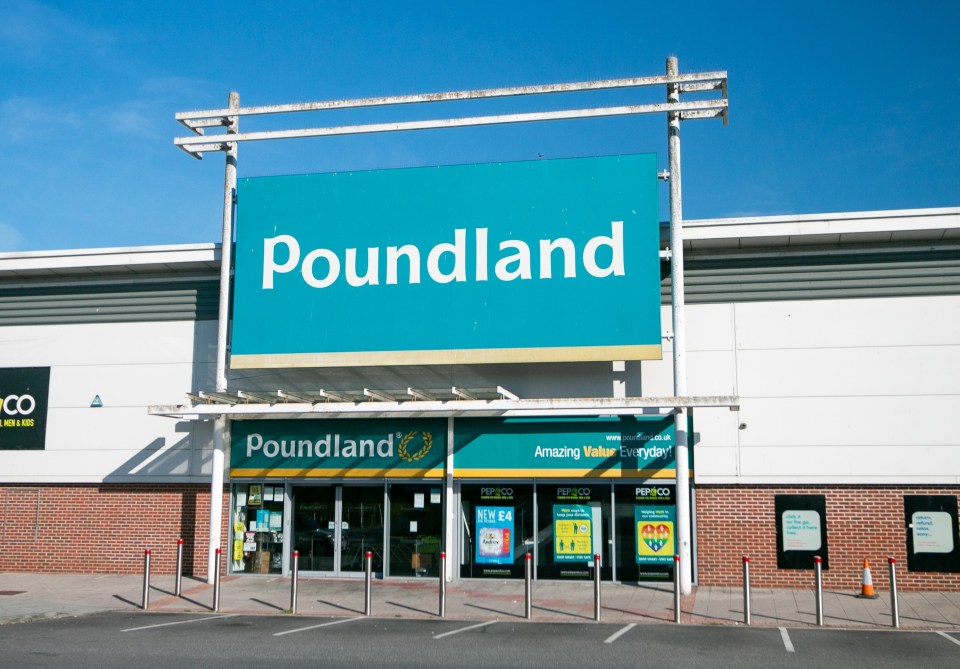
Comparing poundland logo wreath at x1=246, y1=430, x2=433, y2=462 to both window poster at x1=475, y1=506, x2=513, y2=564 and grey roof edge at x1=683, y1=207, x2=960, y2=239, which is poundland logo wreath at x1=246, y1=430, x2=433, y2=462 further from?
grey roof edge at x1=683, y1=207, x2=960, y2=239

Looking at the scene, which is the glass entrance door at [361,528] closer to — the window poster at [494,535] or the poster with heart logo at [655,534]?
the window poster at [494,535]

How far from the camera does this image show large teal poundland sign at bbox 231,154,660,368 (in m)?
19.8

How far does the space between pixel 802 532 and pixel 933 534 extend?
243 centimetres

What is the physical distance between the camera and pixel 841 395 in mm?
19594

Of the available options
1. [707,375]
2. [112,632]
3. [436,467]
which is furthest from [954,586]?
[112,632]

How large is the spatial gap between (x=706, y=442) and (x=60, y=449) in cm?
1431

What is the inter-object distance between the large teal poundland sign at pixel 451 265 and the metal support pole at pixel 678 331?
1.32ft

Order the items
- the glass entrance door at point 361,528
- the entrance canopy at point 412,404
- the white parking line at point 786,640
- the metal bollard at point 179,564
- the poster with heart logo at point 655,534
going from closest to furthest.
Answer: the white parking line at point 786,640 < the metal bollard at point 179,564 < the entrance canopy at point 412,404 < the poster with heart logo at point 655,534 < the glass entrance door at point 361,528

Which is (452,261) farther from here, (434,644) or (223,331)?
(434,644)

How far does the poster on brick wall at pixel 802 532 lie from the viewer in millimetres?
19328

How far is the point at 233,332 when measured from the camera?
70.0ft

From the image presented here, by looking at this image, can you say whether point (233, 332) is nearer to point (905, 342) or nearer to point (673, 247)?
point (673, 247)

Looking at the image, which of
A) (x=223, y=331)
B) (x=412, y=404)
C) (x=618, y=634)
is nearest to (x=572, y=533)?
(x=412, y=404)

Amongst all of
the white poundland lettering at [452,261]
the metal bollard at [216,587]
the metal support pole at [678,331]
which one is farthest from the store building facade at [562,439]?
the metal bollard at [216,587]
